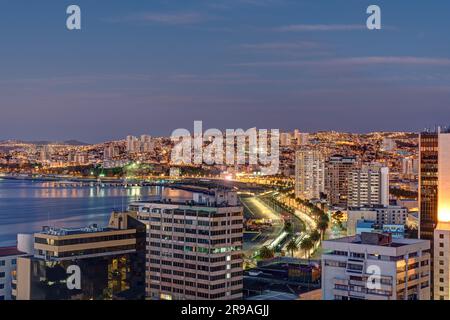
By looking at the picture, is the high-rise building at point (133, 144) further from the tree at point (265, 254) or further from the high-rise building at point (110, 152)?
the tree at point (265, 254)

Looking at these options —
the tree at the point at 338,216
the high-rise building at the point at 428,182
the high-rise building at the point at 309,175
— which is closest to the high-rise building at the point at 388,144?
the high-rise building at the point at 309,175

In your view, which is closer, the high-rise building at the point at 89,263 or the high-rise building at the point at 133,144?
the high-rise building at the point at 89,263

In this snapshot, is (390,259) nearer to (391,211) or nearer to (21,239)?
(21,239)

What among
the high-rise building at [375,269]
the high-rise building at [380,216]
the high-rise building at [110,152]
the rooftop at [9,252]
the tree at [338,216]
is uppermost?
the high-rise building at [110,152]

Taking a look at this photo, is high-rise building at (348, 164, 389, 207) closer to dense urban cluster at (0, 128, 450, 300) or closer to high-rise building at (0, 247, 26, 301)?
dense urban cluster at (0, 128, 450, 300)

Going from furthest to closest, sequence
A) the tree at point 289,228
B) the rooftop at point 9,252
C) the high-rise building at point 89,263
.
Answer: the tree at point 289,228 → the rooftop at point 9,252 → the high-rise building at point 89,263

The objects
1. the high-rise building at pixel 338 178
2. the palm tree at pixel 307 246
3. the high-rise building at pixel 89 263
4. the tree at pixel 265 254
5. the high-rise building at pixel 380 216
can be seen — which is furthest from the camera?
the high-rise building at pixel 338 178
